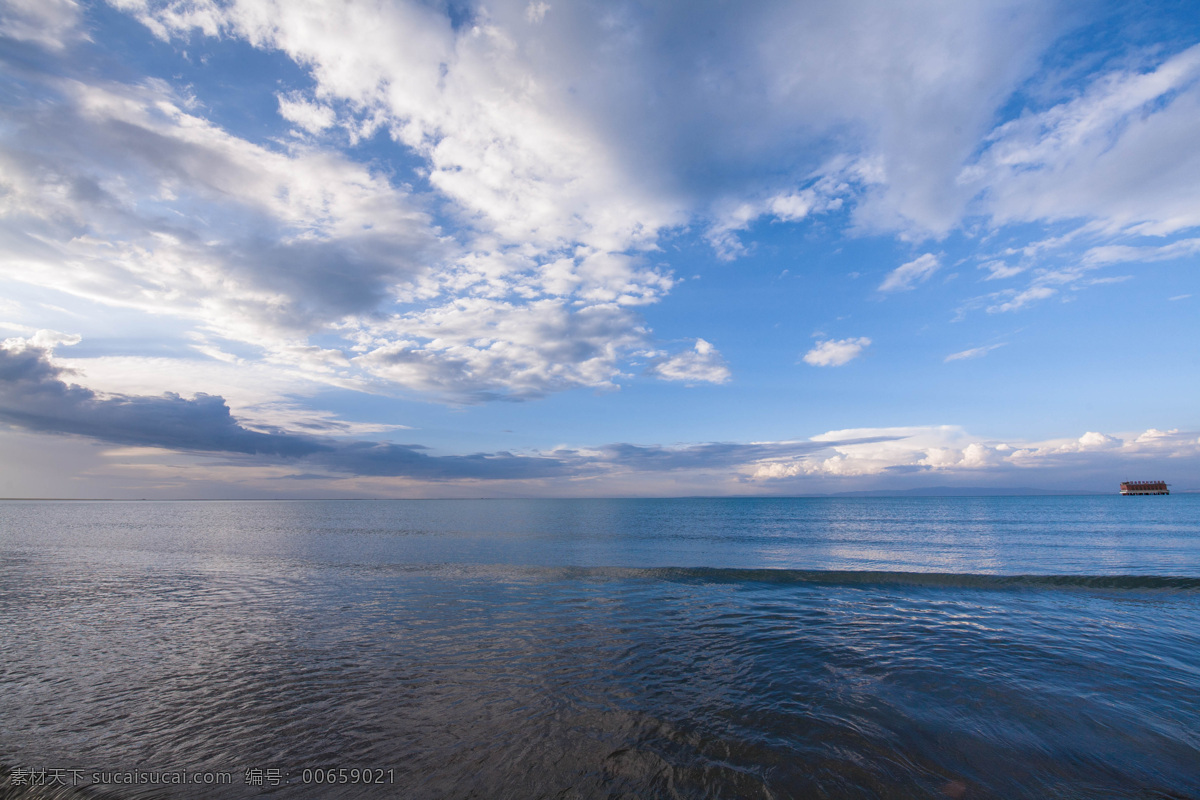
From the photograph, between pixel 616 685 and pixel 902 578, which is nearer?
pixel 616 685

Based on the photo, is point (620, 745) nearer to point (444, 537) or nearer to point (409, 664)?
point (409, 664)

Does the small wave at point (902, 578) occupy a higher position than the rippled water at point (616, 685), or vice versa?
the rippled water at point (616, 685)

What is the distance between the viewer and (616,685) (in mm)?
12398

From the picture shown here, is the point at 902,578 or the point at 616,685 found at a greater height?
the point at 616,685

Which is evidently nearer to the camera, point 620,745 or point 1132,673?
point 620,745

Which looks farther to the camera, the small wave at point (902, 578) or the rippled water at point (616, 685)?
the small wave at point (902, 578)

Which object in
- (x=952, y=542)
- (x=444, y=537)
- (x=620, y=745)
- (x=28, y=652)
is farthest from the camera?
(x=444, y=537)

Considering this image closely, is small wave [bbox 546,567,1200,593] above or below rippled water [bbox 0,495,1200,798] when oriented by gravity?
below

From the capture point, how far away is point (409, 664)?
45.7 feet

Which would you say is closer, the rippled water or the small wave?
the rippled water

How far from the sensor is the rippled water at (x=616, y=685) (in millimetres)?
Answer: 8641

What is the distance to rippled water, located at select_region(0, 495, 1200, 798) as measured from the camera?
28.3ft

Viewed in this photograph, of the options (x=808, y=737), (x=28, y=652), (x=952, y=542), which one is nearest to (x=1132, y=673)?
(x=808, y=737)

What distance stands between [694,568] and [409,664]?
896 inches
